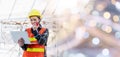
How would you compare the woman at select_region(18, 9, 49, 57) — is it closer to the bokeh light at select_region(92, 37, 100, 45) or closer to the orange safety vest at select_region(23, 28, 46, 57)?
the orange safety vest at select_region(23, 28, 46, 57)

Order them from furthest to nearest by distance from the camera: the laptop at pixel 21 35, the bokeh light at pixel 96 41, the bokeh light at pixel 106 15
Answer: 1. the bokeh light at pixel 96 41
2. the bokeh light at pixel 106 15
3. the laptop at pixel 21 35

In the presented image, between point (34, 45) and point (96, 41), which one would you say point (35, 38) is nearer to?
point (34, 45)

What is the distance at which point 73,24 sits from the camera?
7910 mm

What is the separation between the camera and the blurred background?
6.46 meters

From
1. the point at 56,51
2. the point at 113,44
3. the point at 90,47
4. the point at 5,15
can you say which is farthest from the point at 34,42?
the point at 56,51

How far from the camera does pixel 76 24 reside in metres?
7.81

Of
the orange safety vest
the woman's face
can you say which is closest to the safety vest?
the orange safety vest

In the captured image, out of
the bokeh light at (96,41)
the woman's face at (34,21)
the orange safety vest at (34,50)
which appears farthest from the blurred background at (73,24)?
the woman's face at (34,21)

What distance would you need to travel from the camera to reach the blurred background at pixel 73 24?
6.46 m

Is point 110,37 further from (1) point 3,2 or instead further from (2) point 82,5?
(1) point 3,2

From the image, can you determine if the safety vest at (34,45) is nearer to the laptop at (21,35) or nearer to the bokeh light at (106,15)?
the laptop at (21,35)

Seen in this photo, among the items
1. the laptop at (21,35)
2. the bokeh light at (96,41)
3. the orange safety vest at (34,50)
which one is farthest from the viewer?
the bokeh light at (96,41)

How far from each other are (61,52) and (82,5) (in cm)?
186

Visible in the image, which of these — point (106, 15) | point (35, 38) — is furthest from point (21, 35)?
point (106, 15)
